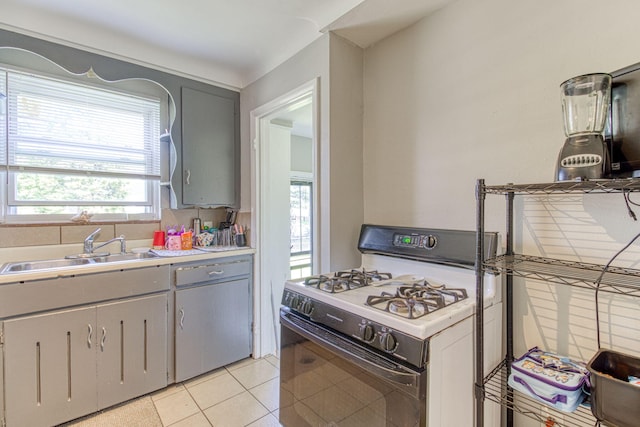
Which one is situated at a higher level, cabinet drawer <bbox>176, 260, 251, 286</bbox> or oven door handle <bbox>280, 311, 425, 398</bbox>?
cabinet drawer <bbox>176, 260, 251, 286</bbox>

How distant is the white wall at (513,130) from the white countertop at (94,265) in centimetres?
129

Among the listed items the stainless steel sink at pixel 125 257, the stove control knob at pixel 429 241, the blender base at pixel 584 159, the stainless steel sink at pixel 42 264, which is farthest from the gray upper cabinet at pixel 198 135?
the blender base at pixel 584 159

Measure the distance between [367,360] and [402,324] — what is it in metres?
0.19

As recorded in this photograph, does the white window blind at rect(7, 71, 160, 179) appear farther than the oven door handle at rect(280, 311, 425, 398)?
Yes

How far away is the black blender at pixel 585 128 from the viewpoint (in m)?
0.92

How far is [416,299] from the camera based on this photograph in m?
1.19

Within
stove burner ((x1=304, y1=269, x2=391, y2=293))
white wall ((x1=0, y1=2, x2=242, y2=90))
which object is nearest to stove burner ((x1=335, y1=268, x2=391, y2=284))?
stove burner ((x1=304, y1=269, x2=391, y2=293))

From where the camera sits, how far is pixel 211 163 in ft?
8.36

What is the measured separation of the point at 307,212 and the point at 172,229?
6.90 ft

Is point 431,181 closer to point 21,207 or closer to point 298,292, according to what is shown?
point 298,292

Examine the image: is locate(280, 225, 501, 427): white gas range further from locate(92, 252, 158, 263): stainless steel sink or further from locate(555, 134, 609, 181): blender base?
locate(92, 252, 158, 263): stainless steel sink

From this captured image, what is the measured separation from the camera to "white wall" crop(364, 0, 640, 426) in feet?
3.65

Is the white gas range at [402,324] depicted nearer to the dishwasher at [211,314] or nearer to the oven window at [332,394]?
the oven window at [332,394]

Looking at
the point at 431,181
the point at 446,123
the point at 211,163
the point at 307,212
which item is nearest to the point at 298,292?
the point at 431,181
